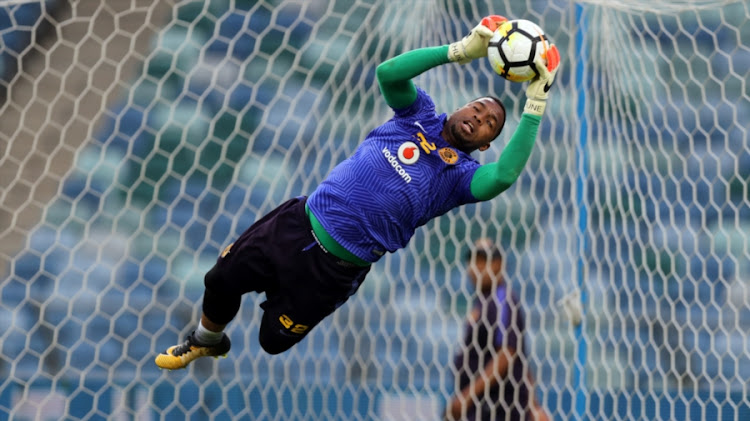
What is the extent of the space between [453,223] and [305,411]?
3.25 feet

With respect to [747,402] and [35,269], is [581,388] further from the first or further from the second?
[35,269]

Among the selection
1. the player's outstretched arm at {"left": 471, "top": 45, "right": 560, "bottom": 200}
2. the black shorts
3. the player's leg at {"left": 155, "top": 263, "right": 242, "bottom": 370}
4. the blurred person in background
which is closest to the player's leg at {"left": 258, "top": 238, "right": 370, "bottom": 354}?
the black shorts

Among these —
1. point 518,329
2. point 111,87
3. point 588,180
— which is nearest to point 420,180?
point 518,329

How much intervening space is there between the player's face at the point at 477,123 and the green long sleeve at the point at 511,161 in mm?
84

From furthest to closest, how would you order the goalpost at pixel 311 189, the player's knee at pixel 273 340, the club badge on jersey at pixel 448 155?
the goalpost at pixel 311 189 → the player's knee at pixel 273 340 → the club badge on jersey at pixel 448 155

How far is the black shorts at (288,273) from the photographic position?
2.71m

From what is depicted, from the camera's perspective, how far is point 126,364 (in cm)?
446

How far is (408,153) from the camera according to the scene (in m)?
2.67

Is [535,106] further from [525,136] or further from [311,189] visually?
[311,189]

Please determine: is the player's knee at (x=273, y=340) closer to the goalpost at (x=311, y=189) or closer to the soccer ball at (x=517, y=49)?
the soccer ball at (x=517, y=49)

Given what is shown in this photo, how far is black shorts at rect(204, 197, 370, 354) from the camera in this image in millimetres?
2707

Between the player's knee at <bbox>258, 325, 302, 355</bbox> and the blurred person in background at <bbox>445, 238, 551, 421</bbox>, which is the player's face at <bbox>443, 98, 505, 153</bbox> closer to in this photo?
the player's knee at <bbox>258, 325, 302, 355</bbox>

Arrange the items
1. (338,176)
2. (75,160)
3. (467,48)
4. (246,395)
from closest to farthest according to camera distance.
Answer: (467,48) < (338,176) < (246,395) < (75,160)

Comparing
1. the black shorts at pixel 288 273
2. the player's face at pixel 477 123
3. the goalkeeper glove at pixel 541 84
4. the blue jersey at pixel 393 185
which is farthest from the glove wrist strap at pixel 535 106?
the black shorts at pixel 288 273
